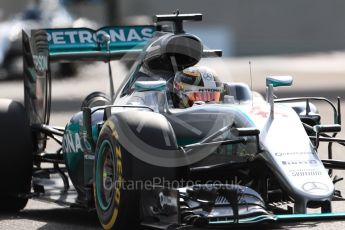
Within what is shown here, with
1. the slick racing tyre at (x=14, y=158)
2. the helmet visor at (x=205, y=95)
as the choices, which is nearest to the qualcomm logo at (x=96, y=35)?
the slick racing tyre at (x=14, y=158)

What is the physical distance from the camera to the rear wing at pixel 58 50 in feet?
32.8

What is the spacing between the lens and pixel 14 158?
9.04m

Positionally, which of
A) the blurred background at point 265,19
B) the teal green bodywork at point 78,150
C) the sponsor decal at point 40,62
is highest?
the blurred background at point 265,19

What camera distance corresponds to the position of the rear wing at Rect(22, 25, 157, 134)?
9992mm

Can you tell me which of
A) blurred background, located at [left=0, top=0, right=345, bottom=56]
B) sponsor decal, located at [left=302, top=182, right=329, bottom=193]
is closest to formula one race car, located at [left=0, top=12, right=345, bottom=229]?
sponsor decal, located at [left=302, top=182, right=329, bottom=193]

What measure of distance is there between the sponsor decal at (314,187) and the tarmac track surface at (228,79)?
1.55ft

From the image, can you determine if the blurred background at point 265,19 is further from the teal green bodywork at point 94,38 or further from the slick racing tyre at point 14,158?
the slick racing tyre at point 14,158

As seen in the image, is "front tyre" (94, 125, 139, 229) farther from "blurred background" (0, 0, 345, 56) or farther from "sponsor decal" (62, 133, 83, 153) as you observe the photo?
"blurred background" (0, 0, 345, 56)

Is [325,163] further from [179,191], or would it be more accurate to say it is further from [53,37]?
[53,37]

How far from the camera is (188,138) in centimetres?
794

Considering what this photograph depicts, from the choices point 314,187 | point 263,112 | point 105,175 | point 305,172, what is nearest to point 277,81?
point 263,112

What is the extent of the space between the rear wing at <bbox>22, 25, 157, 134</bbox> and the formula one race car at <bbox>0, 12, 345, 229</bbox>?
1.81 ft

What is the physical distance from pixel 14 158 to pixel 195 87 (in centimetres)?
171

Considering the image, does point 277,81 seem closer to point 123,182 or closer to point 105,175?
point 105,175
